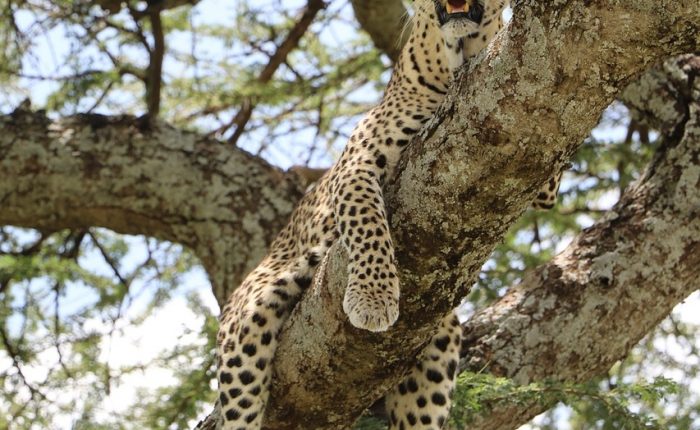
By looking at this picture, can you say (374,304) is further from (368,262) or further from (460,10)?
(460,10)

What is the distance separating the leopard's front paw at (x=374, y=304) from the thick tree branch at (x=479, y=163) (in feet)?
0.34

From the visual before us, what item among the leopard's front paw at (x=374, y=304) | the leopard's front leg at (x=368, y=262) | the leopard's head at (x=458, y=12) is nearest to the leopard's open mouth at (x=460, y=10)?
the leopard's head at (x=458, y=12)

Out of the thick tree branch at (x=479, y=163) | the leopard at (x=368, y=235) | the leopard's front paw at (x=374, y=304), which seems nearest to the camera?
the thick tree branch at (x=479, y=163)

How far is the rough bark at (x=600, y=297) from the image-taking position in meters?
5.98

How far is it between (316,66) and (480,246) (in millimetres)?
5830

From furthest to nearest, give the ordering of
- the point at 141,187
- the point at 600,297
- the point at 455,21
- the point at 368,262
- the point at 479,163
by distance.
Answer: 1. the point at 141,187
2. the point at 600,297
3. the point at 455,21
4. the point at 368,262
5. the point at 479,163

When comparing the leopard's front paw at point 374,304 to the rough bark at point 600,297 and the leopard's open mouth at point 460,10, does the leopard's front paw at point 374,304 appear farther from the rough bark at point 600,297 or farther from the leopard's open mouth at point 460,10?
the rough bark at point 600,297

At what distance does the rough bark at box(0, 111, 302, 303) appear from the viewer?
7.84m

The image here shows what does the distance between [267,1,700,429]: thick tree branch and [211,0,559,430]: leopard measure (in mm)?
151

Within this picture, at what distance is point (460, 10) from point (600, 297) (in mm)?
1789

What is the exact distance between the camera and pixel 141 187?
7887 mm

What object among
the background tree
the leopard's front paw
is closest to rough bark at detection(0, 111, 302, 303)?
the background tree

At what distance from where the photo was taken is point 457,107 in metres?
4.03

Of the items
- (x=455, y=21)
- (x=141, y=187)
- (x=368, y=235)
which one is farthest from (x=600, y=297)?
(x=141, y=187)
